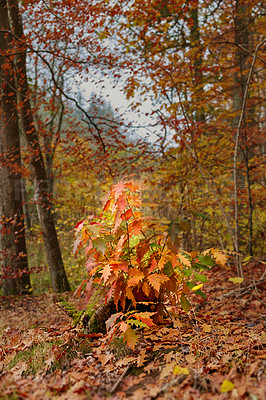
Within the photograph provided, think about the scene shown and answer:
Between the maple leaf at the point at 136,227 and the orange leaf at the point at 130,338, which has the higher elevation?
the maple leaf at the point at 136,227

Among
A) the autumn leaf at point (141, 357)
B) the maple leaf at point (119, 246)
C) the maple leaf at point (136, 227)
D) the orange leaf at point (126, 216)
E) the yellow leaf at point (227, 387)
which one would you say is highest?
the orange leaf at point (126, 216)

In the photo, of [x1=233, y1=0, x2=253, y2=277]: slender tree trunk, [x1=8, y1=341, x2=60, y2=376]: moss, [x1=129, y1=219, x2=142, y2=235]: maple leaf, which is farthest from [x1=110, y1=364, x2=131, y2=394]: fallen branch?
[x1=233, y1=0, x2=253, y2=277]: slender tree trunk

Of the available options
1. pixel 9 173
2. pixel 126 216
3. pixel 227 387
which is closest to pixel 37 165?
pixel 9 173

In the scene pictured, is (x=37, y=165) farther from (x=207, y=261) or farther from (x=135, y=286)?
(x=207, y=261)

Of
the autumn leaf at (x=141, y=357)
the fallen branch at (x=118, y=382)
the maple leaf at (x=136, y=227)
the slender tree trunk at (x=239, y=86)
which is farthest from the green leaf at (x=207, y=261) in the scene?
the slender tree trunk at (x=239, y=86)

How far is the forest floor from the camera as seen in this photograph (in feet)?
4.50

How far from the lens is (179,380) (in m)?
1.49

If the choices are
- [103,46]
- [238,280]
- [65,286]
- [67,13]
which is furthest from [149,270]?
[103,46]

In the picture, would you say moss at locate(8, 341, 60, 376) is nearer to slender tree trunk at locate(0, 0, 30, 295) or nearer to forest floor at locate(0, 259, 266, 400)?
forest floor at locate(0, 259, 266, 400)

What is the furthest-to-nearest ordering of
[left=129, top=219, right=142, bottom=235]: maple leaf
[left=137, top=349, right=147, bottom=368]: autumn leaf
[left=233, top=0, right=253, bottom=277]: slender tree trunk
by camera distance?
1. [left=233, top=0, right=253, bottom=277]: slender tree trunk
2. [left=129, top=219, right=142, bottom=235]: maple leaf
3. [left=137, top=349, right=147, bottom=368]: autumn leaf

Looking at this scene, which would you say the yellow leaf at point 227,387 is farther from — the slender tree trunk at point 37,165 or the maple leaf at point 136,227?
the slender tree trunk at point 37,165

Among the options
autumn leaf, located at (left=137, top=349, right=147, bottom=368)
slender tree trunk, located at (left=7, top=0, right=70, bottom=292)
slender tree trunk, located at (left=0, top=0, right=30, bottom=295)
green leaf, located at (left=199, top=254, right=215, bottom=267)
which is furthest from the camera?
slender tree trunk, located at (left=7, top=0, right=70, bottom=292)

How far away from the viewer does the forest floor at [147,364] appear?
54.1 inches

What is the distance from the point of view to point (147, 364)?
1838 mm
